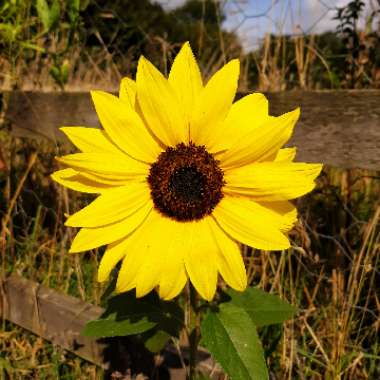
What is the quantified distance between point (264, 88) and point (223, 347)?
1.10 meters

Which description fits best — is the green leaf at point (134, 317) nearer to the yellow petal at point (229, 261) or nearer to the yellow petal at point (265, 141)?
the yellow petal at point (229, 261)

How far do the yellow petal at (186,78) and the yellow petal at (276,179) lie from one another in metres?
0.13

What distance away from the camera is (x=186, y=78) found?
0.78 m

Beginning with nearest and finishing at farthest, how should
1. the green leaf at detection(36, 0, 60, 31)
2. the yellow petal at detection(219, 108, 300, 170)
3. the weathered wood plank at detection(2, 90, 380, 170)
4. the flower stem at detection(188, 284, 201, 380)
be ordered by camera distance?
the yellow petal at detection(219, 108, 300, 170) < the flower stem at detection(188, 284, 201, 380) < the weathered wood plank at detection(2, 90, 380, 170) < the green leaf at detection(36, 0, 60, 31)

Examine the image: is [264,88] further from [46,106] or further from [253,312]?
[253,312]

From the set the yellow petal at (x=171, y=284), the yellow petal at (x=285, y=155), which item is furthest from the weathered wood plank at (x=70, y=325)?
the yellow petal at (x=285, y=155)

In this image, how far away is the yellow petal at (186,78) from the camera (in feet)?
2.56

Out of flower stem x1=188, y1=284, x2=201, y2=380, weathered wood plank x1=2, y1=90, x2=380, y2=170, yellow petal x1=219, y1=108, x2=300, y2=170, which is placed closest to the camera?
yellow petal x1=219, y1=108, x2=300, y2=170

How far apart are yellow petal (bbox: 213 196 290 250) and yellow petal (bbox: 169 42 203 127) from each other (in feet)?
0.50

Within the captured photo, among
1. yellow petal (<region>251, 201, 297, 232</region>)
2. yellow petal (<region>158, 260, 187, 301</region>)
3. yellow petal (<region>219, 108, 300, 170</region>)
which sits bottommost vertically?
yellow petal (<region>158, 260, 187, 301</region>)

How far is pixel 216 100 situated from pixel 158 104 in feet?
0.27

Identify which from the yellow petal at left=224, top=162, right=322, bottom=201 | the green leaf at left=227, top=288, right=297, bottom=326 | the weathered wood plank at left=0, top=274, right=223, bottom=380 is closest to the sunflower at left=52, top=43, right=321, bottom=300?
the yellow petal at left=224, top=162, right=322, bottom=201

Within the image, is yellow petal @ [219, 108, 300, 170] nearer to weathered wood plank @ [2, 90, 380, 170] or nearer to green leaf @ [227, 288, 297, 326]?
green leaf @ [227, 288, 297, 326]

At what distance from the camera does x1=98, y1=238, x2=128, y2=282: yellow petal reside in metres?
0.79
